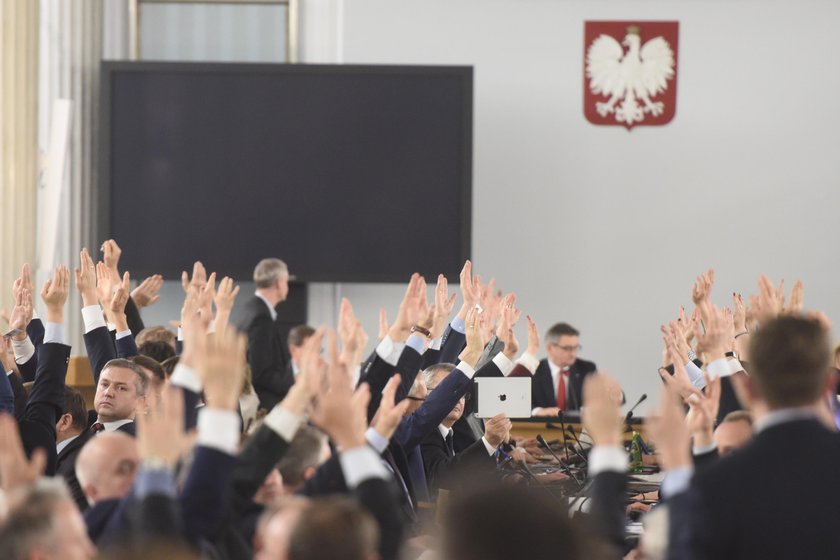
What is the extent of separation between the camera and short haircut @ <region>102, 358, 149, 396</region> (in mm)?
4531

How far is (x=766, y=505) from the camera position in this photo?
7.70 ft

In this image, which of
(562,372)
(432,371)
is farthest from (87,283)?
(562,372)

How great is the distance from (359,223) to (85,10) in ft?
8.89

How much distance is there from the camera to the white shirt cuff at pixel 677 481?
2.59m

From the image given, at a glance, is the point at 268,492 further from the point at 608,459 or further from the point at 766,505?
the point at 766,505

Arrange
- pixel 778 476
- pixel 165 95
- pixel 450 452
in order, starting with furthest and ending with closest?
pixel 165 95 → pixel 450 452 → pixel 778 476

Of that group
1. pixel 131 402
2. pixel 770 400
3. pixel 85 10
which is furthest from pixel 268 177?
pixel 770 400

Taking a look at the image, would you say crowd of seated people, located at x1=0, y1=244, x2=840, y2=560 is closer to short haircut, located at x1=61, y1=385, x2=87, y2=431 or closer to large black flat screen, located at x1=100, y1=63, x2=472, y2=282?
short haircut, located at x1=61, y1=385, x2=87, y2=431

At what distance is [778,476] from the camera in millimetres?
2393

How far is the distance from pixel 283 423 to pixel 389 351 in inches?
50.0

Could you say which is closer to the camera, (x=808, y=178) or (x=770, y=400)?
(x=770, y=400)

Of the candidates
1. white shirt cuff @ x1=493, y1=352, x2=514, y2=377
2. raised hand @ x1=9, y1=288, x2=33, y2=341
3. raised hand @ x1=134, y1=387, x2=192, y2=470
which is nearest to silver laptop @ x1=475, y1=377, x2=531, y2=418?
white shirt cuff @ x1=493, y1=352, x2=514, y2=377

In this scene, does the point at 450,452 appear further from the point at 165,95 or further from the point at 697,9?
the point at 697,9

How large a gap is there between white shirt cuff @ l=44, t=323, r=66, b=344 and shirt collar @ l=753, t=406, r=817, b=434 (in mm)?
2875
